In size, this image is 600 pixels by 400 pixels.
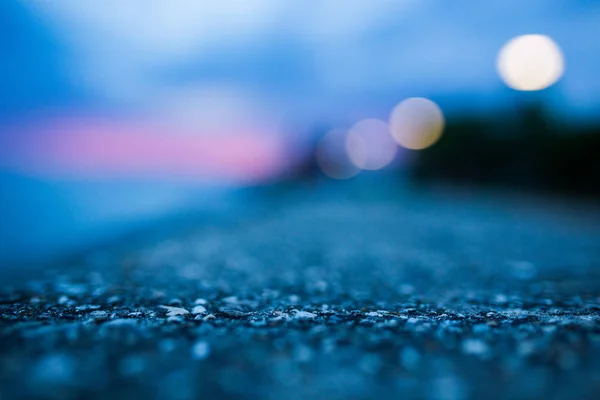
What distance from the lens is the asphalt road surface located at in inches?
104

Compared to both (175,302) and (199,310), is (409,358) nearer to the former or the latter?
(199,310)

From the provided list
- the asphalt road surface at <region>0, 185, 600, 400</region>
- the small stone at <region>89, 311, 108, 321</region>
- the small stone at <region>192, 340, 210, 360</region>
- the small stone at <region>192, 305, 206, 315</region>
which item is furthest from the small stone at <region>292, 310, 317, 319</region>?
the small stone at <region>89, 311, 108, 321</region>

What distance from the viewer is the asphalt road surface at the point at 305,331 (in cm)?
265

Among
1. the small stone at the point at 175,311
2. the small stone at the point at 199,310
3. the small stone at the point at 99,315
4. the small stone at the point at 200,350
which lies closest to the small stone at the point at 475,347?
the small stone at the point at 200,350

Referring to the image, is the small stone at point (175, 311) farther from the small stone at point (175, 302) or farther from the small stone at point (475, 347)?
the small stone at point (475, 347)

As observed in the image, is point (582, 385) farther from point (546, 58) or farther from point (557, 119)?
point (557, 119)

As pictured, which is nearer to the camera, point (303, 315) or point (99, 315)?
point (99, 315)

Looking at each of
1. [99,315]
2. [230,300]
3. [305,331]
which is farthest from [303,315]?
[99,315]

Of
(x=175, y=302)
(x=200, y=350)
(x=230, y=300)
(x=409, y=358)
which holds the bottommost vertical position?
(x=230, y=300)

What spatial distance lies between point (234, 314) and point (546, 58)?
1243 inches

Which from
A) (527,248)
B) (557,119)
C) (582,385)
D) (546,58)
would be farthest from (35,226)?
(557,119)

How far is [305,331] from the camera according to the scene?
11.9 ft

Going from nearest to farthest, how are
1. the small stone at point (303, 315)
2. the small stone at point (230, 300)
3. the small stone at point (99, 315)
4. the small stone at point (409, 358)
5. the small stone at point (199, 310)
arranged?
the small stone at point (409, 358) → the small stone at point (99, 315) → the small stone at point (303, 315) → the small stone at point (199, 310) → the small stone at point (230, 300)

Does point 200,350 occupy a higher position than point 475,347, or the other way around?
point 200,350
